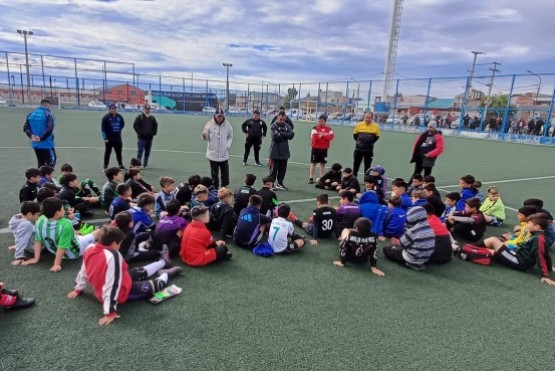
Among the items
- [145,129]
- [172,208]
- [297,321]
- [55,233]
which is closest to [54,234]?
[55,233]

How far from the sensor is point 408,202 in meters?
6.97

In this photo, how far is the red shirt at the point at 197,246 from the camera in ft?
15.9

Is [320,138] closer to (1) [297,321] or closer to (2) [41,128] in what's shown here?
(2) [41,128]

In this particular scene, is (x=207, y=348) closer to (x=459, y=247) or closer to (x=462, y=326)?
(x=462, y=326)

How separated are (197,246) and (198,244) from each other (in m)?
0.03

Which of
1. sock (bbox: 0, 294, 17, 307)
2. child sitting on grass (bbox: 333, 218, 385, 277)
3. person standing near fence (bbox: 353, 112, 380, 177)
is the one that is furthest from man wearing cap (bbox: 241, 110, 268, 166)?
sock (bbox: 0, 294, 17, 307)

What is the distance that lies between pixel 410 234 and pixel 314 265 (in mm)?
1443

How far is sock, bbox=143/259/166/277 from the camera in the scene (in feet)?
14.5

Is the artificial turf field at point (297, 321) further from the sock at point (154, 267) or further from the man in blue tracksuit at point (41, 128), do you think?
the man in blue tracksuit at point (41, 128)

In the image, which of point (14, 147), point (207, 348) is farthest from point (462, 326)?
point (14, 147)

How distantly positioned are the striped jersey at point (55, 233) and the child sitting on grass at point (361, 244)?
360 cm

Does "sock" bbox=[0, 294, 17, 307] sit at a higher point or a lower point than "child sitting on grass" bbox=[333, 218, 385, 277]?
lower

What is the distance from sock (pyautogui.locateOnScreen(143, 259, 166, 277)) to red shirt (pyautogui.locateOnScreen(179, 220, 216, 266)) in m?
0.34

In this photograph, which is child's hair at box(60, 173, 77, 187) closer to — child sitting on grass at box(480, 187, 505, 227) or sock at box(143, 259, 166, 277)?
sock at box(143, 259, 166, 277)
